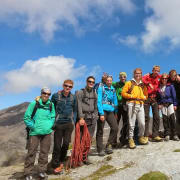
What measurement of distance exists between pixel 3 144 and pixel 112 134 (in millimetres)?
22839

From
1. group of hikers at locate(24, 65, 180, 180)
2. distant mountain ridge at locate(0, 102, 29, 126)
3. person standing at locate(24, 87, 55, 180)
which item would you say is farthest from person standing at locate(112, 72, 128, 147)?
distant mountain ridge at locate(0, 102, 29, 126)

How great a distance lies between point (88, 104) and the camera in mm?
8805

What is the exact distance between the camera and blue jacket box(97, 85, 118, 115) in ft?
30.2

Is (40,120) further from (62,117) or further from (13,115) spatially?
(13,115)

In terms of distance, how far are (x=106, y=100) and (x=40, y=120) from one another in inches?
128

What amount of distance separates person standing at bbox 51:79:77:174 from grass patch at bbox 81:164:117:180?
4.93 feet

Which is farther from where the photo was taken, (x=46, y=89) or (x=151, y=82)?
(x=151, y=82)

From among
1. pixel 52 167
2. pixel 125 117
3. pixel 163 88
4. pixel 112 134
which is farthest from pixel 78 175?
pixel 163 88

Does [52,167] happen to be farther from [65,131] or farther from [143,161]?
[143,161]

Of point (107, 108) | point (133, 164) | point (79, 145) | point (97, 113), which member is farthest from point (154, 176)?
point (107, 108)

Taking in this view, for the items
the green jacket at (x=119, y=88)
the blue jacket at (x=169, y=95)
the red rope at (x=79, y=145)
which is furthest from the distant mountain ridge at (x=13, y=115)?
the blue jacket at (x=169, y=95)

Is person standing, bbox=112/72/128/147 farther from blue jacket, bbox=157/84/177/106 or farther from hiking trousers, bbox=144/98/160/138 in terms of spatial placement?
blue jacket, bbox=157/84/177/106

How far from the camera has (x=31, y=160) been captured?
7797mm

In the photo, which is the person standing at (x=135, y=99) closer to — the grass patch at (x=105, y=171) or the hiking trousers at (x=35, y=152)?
the grass patch at (x=105, y=171)
